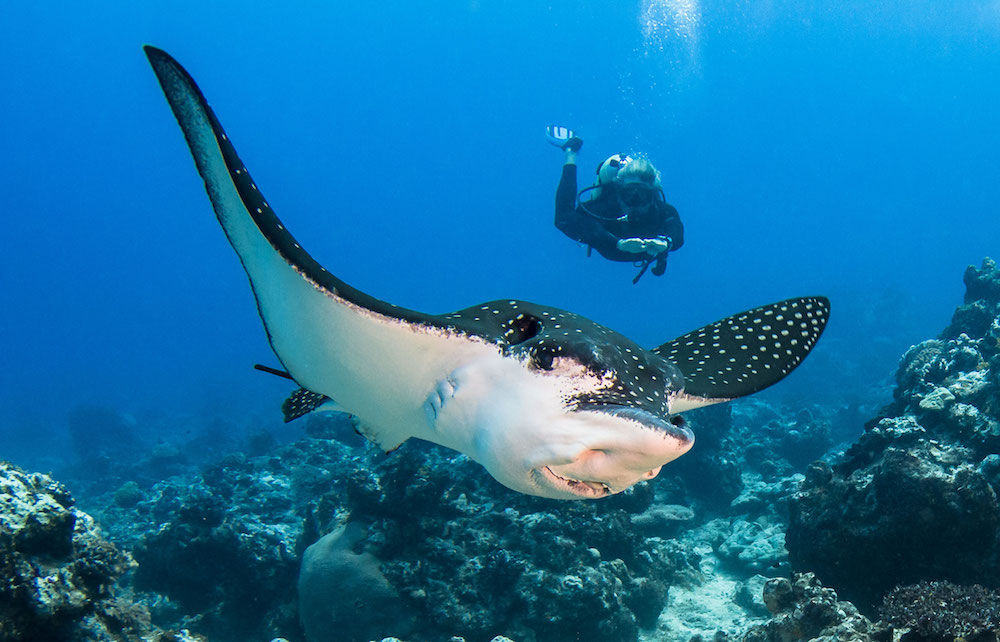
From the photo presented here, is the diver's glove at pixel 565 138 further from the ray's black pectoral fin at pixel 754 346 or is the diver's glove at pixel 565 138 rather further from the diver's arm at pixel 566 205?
the ray's black pectoral fin at pixel 754 346

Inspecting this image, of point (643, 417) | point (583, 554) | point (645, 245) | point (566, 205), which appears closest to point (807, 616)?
point (583, 554)

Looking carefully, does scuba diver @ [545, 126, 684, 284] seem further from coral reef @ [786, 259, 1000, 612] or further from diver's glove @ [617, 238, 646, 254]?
coral reef @ [786, 259, 1000, 612]

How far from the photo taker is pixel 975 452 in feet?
21.9

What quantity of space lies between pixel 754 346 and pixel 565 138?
584 inches

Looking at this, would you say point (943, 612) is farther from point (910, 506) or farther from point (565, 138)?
→ point (565, 138)

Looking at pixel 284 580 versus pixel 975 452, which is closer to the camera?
pixel 975 452

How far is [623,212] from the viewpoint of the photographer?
13.5 metres

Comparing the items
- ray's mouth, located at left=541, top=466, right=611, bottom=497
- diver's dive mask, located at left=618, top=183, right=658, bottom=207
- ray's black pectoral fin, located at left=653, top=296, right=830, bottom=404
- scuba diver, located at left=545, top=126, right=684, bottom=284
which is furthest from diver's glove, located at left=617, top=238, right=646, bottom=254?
ray's mouth, located at left=541, top=466, right=611, bottom=497

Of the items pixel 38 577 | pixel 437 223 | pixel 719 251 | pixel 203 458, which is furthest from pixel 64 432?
pixel 719 251

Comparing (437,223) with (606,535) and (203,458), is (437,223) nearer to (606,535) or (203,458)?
(203,458)

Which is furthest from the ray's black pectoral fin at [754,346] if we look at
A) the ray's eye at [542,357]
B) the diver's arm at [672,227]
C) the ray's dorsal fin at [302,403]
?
the diver's arm at [672,227]

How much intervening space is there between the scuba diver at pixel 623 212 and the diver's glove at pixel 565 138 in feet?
10.6

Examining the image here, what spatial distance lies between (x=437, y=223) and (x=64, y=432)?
129971 mm

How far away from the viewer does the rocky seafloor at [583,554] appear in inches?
181
